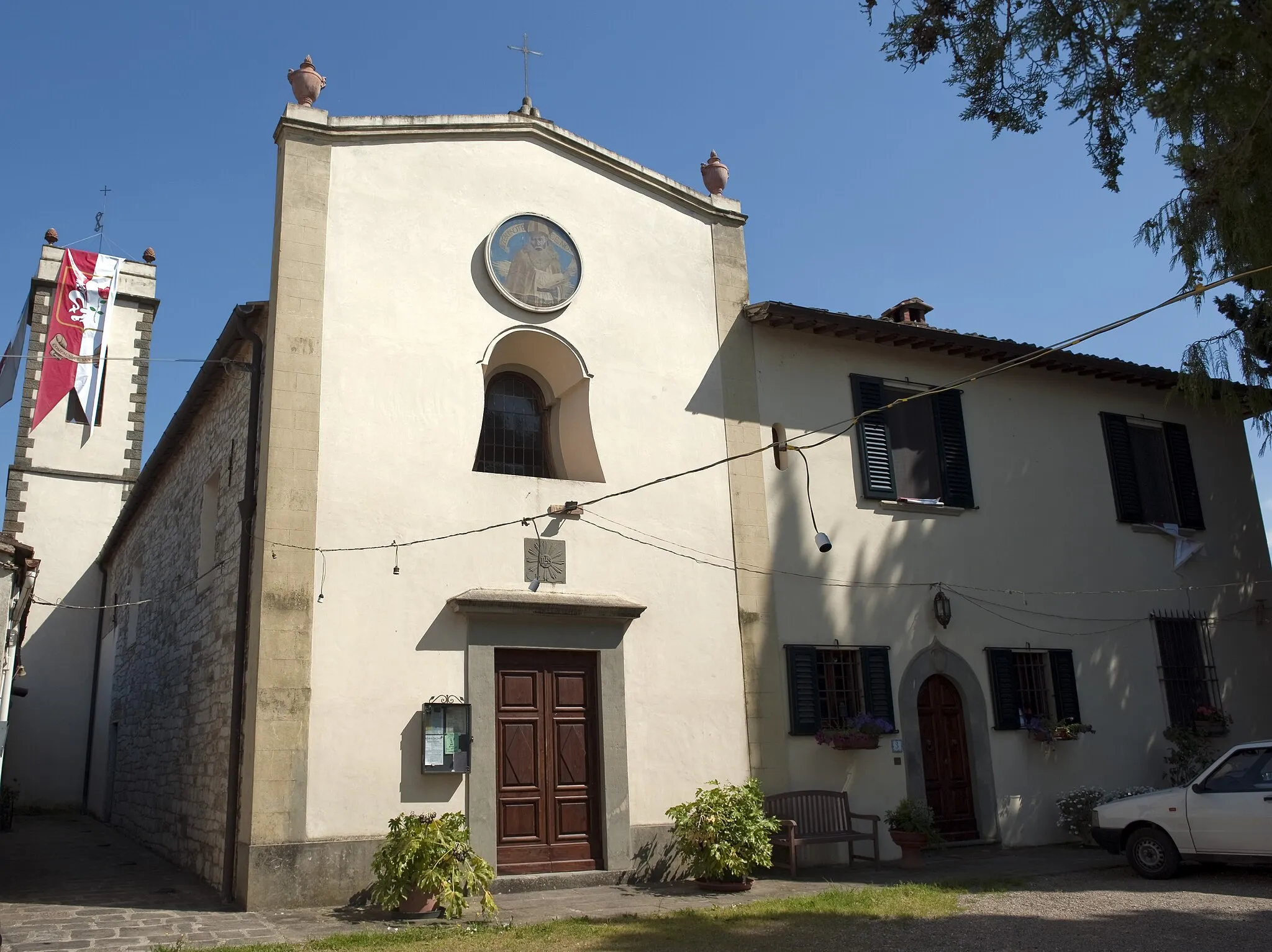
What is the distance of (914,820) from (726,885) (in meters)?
2.41

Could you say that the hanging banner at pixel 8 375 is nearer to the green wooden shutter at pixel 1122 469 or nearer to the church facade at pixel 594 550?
the church facade at pixel 594 550

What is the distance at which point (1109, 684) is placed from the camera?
13.6m

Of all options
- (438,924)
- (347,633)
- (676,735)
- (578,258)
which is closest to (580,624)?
(676,735)

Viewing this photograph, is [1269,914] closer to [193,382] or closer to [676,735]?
[676,735]

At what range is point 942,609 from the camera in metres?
12.5

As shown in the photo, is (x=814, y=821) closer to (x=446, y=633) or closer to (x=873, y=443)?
(x=446, y=633)

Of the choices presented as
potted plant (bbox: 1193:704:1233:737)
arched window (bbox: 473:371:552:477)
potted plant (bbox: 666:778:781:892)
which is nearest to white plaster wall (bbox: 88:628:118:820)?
arched window (bbox: 473:371:552:477)

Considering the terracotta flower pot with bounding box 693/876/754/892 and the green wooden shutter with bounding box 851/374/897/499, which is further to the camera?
the green wooden shutter with bounding box 851/374/897/499

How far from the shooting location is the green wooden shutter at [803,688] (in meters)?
11.3

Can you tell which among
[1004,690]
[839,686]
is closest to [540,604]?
[839,686]

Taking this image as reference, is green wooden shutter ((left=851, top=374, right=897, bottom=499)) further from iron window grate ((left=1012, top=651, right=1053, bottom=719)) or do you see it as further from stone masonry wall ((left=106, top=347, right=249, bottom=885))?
stone masonry wall ((left=106, top=347, right=249, bottom=885))

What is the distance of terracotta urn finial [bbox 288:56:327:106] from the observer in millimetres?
10680

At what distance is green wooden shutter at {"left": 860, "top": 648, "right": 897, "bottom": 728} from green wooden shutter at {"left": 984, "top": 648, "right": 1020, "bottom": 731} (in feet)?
4.95

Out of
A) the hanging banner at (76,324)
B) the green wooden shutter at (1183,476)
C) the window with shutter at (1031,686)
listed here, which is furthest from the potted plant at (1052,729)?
the hanging banner at (76,324)
